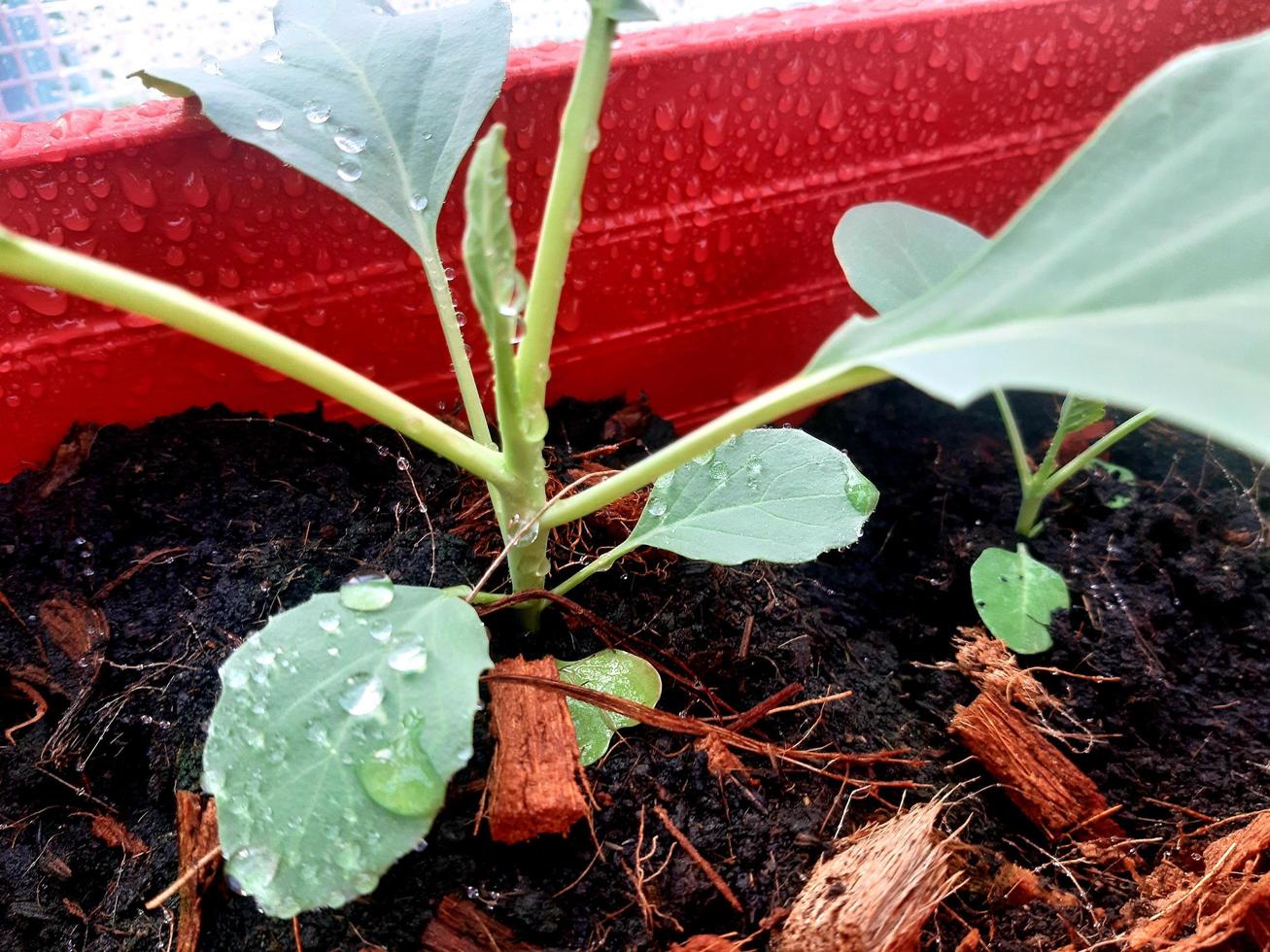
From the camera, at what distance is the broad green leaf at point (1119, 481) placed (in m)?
1.06

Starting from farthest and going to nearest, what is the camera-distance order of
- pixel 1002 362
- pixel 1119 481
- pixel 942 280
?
pixel 1119 481
pixel 942 280
pixel 1002 362

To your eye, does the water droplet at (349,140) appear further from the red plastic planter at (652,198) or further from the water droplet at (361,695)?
the water droplet at (361,695)

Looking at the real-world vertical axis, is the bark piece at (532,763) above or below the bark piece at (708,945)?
above

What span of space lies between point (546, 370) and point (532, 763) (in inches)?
11.4

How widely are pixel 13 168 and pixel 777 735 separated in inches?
32.8

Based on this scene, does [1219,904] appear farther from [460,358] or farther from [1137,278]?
[460,358]

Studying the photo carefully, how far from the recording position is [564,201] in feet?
1.91

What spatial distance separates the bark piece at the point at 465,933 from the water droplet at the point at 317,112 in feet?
2.12

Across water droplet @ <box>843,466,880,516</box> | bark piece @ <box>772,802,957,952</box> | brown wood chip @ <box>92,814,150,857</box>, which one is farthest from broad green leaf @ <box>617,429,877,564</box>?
brown wood chip @ <box>92,814,150,857</box>

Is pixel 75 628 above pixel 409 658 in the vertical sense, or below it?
below

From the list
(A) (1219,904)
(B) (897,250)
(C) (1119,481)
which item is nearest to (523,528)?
(B) (897,250)

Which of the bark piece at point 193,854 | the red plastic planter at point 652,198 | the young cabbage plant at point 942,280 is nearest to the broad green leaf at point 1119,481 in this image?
the young cabbage plant at point 942,280

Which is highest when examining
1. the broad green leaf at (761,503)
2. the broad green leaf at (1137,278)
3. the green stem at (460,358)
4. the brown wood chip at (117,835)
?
the broad green leaf at (1137,278)

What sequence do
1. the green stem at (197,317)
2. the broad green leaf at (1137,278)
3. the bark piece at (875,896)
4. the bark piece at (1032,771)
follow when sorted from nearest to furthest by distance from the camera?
the broad green leaf at (1137,278) < the green stem at (197,317) < the bark piece at (875,896) < the bark piece at (1032,771)
